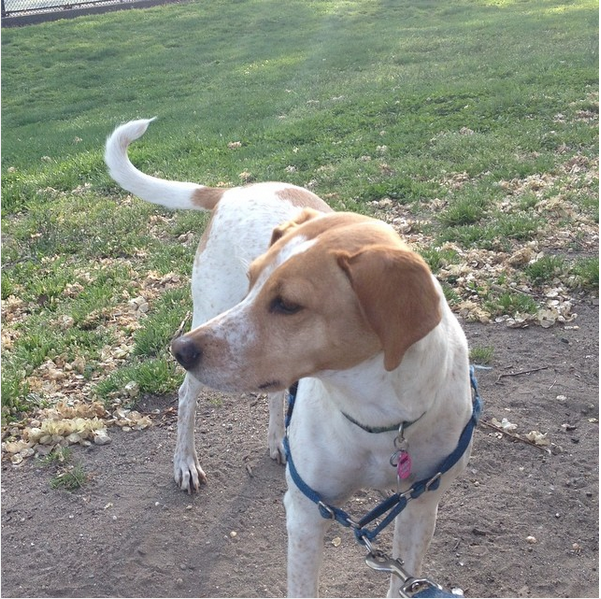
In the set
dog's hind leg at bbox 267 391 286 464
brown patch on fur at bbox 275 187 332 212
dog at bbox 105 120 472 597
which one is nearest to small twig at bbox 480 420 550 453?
dog's hind leg at bbox 267 391 286 464

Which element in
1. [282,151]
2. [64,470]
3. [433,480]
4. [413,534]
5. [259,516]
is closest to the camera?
[433,480]

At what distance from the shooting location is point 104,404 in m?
4.60

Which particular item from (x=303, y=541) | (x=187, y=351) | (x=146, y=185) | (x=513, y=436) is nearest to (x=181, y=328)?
(x=146, y=185)

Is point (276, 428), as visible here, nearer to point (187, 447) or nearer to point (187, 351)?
point (187, 447)

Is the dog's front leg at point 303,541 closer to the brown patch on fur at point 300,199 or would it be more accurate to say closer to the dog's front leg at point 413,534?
the dog's front leg at point 413,534

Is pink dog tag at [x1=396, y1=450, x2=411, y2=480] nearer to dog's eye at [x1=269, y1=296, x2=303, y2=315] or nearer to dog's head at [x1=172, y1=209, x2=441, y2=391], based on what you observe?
dog's head at [x1=172, y1=209, x2=441, y2=391]

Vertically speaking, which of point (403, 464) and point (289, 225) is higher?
point (289, 225)

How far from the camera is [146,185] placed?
426 centimetres

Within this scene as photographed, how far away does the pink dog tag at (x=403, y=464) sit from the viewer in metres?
2.49

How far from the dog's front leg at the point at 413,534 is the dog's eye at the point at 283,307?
1.00 m

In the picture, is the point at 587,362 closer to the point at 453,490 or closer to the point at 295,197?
the point at 453,490

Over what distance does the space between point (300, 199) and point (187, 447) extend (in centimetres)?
149

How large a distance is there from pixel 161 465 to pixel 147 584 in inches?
34.9

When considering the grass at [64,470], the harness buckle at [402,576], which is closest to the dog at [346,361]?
the harness buckle at [402,576]
